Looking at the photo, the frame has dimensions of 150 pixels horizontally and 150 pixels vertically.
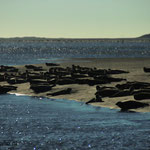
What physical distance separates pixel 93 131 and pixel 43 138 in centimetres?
273

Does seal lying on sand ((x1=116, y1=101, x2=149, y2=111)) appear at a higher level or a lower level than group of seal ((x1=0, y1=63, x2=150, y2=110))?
lower

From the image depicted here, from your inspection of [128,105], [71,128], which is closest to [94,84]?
[128,105]

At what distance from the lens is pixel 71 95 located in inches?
1436

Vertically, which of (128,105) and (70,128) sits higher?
(128,105)

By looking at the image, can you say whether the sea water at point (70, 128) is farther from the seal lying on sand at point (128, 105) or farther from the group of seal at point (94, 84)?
the group of seal at point (94, 84)

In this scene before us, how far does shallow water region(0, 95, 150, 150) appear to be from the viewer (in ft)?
67.1

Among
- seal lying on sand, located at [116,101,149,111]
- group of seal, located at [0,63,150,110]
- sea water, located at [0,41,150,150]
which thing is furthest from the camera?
group of seal, located at [0,63,150,110]

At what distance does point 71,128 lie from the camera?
2369 centimetres

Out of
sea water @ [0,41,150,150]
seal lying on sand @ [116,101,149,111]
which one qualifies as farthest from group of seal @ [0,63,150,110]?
sea water @ [0,41,150,150]

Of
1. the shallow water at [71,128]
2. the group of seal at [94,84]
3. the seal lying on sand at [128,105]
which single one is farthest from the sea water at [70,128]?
the group of seal at [94,84]

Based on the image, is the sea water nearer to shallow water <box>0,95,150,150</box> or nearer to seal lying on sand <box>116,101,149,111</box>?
shallow water <box>0,95,150,150</box>

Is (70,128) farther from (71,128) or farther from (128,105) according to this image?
(128,105)

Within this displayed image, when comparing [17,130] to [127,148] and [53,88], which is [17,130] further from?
[53,88]

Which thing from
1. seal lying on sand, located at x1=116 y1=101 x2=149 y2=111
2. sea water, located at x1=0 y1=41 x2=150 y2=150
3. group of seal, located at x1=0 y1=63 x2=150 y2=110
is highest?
group of seal, located at x1=0 y1=63 x2=150 y2=110
